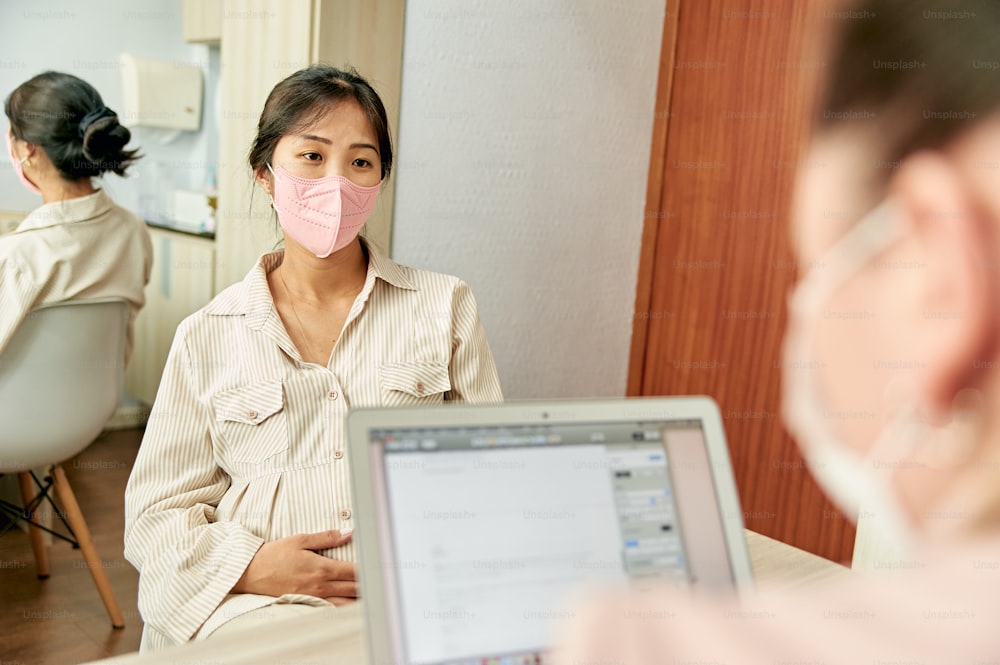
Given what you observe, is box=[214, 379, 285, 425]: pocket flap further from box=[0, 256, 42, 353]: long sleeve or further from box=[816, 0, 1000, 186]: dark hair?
box=[816, 0, 1000, 186]: dark hair

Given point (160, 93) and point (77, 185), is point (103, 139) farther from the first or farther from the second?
point (160, 93)

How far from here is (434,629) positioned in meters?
0.63

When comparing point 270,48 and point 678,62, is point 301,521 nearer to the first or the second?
point 270,48

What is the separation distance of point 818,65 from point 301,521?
1194 millimetres

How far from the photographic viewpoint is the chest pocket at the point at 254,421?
1.39 meters

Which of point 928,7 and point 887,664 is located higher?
point 928,7

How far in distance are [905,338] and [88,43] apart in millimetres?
3296

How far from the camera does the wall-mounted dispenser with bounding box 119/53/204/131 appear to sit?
294cm

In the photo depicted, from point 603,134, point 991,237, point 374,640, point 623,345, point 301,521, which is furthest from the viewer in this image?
point 623,345

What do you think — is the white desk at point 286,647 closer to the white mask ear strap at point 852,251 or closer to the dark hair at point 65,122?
the white mask ear strap at point 852,251

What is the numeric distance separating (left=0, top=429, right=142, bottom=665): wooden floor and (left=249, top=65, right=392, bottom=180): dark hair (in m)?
1.22

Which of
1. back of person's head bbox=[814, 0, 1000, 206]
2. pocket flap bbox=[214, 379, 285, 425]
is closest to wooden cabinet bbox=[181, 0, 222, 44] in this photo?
pocket flap bbox=[214, 379, 285, 425]

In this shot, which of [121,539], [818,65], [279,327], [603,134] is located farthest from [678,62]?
[818,65]

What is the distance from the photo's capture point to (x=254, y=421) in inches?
54.5
